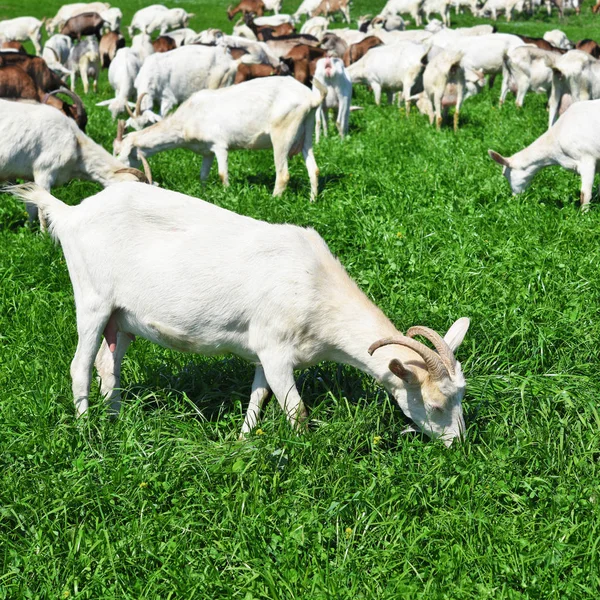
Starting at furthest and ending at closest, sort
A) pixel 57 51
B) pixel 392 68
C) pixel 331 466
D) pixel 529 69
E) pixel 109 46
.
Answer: pixel 57 51 → pixel 109 46 → pixel 392 68 → pixel 529 69 → pixel 331 466

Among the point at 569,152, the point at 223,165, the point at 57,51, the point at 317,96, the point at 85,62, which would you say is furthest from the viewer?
the point at 57,51

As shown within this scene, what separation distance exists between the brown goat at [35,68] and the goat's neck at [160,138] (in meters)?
5.35

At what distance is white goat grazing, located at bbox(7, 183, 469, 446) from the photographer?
4.48 meters

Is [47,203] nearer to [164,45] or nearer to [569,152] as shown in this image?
[569,152]

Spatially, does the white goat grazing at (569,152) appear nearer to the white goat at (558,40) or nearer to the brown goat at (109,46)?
the white goat at (558,40)

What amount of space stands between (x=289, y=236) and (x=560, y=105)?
34.6 feet

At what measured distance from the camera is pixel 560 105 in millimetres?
13828

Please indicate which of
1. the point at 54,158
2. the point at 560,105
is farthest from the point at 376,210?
the point at 560,105

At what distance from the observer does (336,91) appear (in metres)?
13.5

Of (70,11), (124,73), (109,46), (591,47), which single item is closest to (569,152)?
(591,47)

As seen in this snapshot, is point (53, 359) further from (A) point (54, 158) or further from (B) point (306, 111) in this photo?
(B) point (306, 111)

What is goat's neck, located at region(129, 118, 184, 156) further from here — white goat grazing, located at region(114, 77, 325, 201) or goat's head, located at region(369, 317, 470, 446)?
goat's head, located at region(369, 317, 470, 446)

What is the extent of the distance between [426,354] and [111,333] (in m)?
1.89

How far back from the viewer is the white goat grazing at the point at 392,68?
1630 centimetres
